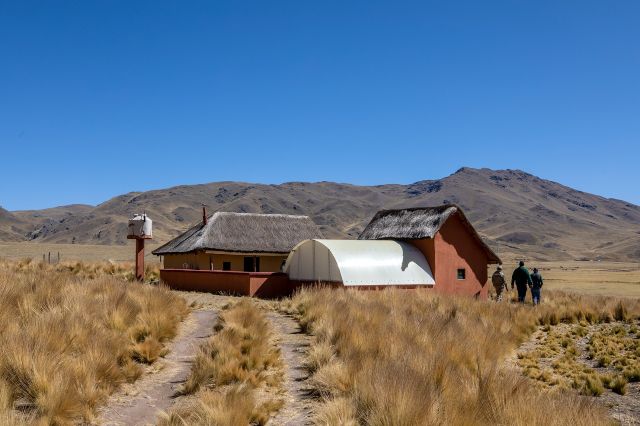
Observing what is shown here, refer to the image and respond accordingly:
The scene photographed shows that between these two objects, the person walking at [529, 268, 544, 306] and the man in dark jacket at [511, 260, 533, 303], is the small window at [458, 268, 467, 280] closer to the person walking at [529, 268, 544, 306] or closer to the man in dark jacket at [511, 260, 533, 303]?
the man in dark jacket at [511, 260, 533, 303]

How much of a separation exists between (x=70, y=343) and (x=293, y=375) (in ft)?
12.5

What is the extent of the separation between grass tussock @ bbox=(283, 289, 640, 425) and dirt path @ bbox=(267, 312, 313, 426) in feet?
0.89

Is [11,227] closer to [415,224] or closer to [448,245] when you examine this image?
[415,224]

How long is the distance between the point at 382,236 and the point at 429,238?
3760mm

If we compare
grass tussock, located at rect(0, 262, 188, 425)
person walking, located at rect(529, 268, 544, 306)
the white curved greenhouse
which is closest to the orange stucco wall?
the white curved greenhouse

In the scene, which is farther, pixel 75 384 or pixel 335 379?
pixel 335 379

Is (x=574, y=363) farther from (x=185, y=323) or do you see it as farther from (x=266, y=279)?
(x=266, y=279)

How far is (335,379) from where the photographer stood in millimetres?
9266

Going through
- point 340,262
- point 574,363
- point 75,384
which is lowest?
point 574,363

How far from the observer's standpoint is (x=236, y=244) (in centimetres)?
3575

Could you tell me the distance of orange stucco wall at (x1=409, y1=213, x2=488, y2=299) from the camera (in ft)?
99.5

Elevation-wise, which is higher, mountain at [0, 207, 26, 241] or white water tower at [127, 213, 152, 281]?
mountain at [0, 207, 26, 241]

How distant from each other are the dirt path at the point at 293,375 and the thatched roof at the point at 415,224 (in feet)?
48.2

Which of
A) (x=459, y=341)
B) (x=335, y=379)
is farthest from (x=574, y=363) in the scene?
(x=335, y=379)
